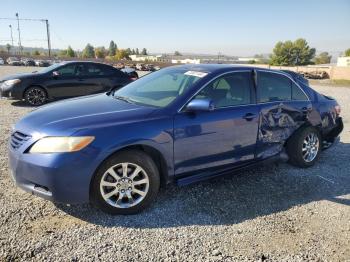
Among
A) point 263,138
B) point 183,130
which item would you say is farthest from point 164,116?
point 263,138

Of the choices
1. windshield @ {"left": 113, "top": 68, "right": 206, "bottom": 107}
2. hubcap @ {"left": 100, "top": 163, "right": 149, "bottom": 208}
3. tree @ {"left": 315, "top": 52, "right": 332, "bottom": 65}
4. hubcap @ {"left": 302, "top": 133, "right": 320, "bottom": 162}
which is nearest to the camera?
hubcap @ {"left": 100, "top": 163, "right": 149, "bottom": 208}

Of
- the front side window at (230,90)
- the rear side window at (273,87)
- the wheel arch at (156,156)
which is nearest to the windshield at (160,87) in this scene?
the front side window at (230,90)

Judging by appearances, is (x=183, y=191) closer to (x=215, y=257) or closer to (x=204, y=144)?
(x=204, y=144)

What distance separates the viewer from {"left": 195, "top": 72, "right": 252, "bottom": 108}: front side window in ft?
13.8

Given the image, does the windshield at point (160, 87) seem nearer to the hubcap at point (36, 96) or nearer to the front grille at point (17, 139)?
the front grille at point (17, 139)

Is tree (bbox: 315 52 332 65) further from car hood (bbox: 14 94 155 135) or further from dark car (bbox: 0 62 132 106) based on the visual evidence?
car hood (bbox: 14 94 155 135)

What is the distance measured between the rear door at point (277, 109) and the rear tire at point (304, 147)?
5.3 inches

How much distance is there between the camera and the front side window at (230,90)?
4203mm

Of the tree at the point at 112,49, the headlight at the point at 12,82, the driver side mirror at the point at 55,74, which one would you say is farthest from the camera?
the tree at the point at 112,49

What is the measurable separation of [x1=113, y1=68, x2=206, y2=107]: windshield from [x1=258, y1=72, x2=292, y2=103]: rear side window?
924 mm

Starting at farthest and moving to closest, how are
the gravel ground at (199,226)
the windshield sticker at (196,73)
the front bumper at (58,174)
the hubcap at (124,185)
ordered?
the windshield sticker at (196,73)
the hubcap at (124,185)
the front bumper at (58,174)
the gravel ground at (199,226)

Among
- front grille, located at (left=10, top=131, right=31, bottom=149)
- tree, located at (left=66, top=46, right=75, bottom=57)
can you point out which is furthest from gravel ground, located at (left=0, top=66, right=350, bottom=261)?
tree, located at (left=66, top=46, right=75, bottom=57)

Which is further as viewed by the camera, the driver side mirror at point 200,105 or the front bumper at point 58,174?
the driver side mirror at point 200,105

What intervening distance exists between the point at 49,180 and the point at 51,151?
0.27m
